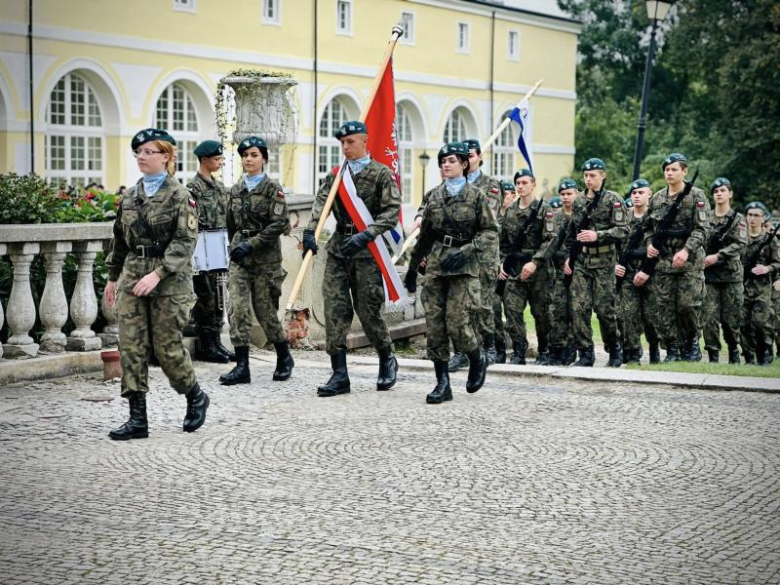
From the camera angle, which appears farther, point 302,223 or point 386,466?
point 302,223

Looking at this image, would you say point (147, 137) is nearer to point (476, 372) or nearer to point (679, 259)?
point (476, 372)

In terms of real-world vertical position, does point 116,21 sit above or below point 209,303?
above

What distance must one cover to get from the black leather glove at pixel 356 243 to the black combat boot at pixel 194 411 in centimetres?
197

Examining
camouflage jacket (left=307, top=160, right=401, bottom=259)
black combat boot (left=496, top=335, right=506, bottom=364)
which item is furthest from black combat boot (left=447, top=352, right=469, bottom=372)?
camouflage jacket (left=307, top=160, right=401, bottom=259)

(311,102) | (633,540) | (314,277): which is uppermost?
(311,102)

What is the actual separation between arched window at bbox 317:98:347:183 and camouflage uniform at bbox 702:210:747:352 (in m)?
28.7

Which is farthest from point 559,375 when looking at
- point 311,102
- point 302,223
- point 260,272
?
point 311,102

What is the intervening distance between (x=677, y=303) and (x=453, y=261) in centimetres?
489

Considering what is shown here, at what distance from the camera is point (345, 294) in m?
10.2

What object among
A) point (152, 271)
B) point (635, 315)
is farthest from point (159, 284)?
point (635, 315)

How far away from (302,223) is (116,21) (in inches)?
903

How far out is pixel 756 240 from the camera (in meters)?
15.7

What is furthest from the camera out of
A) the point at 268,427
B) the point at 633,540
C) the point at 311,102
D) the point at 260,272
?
the point at 311,102

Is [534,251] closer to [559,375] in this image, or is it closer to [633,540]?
[559,375]
